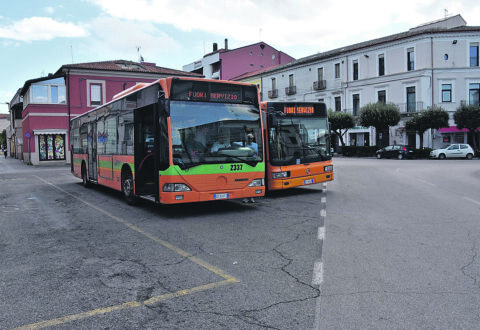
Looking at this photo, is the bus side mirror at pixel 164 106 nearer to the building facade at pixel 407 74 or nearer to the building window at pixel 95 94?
the building window at pixel 95 94

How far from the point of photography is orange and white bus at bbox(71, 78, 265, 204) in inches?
332

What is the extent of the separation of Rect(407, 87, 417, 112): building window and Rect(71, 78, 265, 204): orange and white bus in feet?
124

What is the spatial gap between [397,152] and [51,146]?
31.9 metres

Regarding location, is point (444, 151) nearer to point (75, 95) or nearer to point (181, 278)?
point (75, 95)

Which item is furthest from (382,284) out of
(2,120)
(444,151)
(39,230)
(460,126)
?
(2,120)

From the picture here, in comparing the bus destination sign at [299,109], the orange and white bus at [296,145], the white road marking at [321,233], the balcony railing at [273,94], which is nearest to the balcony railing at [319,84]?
the balcony railing at [273,94]

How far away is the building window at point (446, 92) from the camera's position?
4131 cm

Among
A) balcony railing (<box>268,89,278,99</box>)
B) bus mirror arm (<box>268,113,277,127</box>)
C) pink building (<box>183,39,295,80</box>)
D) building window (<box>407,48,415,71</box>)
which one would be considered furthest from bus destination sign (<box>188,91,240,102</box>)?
pink building (<box>183,39,295,80</box>)

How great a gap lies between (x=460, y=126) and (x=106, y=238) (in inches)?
1581

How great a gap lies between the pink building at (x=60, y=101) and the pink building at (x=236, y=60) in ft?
84.7

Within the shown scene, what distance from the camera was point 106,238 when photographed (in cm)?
681

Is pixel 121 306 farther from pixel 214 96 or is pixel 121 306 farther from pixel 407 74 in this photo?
pixel 407 74

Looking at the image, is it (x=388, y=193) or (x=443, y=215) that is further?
(x=388, y=193)

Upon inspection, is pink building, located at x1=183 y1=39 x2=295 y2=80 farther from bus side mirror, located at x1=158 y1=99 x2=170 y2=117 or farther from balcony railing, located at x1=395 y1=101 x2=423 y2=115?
bus side mirror, located at x1=158 y1=99 x2=170 y2=117
